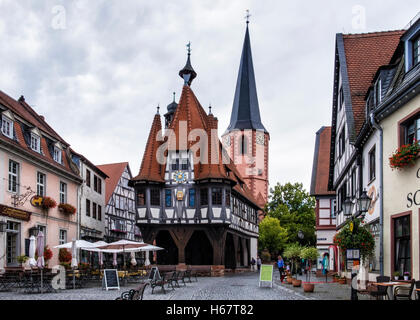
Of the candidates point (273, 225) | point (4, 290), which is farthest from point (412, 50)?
point (273, 225)

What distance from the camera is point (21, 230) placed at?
25.2 meters

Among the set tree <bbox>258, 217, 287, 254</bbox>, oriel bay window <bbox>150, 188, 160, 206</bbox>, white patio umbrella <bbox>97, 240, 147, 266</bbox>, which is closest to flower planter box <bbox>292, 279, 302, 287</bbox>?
white patio umbrella <bbox>97, 240, 147, 266</bbox>

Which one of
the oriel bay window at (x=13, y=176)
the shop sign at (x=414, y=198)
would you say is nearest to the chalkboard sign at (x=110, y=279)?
the oriel bay window at (x=13, y=176)

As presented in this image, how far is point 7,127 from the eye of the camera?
24672 millimetres

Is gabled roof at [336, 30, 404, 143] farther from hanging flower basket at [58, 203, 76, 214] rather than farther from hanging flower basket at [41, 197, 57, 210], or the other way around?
hanging flower basket at [58, 203, 76, 214]

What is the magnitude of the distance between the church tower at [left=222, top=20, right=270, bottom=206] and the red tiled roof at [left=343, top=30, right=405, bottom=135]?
184 ft

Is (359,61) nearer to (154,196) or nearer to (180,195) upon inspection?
(180,195)

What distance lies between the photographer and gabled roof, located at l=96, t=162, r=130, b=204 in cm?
4678

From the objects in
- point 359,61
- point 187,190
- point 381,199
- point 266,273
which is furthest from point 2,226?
point 359,61

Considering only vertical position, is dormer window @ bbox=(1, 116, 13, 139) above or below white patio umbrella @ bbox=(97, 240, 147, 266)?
above

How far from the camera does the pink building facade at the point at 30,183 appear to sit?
2380cm

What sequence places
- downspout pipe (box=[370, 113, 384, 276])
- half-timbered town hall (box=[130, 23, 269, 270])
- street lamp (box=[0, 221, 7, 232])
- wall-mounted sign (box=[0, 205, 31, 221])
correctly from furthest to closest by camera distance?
1. half-timbered town hall (box=[130, 23, 269, 270])
2. wall-mounted sign (box=[0, 205, 31, 221])
3. street lamp (box=[0, 221, 7, 232])
4. downspout pipe (box=[370, 113, 384, 276])

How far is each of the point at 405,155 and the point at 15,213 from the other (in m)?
17.0
